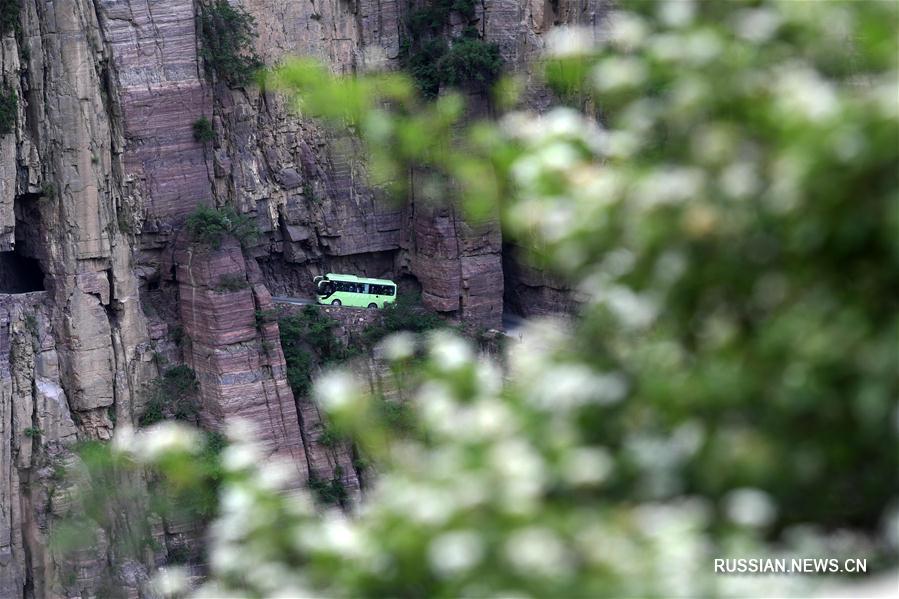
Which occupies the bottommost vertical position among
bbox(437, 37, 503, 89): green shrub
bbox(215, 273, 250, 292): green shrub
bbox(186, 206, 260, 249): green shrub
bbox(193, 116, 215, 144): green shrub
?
bbox(215, 273, 250, 292): green shrub

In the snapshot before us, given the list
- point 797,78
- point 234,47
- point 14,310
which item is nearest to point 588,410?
point 797,78

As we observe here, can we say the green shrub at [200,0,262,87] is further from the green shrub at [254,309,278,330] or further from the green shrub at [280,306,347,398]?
the green shrub at [280,306,347,398]

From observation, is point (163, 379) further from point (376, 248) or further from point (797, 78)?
point (797, 78)

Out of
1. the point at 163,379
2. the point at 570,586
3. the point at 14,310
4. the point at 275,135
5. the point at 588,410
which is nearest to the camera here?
the point at 570,586

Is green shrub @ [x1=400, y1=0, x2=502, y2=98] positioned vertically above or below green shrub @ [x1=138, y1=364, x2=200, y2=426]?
above

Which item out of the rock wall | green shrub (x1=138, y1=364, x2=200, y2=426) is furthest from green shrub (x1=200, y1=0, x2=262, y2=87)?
green shrub (x1=138, y1=364, x2=200, y2=426)
